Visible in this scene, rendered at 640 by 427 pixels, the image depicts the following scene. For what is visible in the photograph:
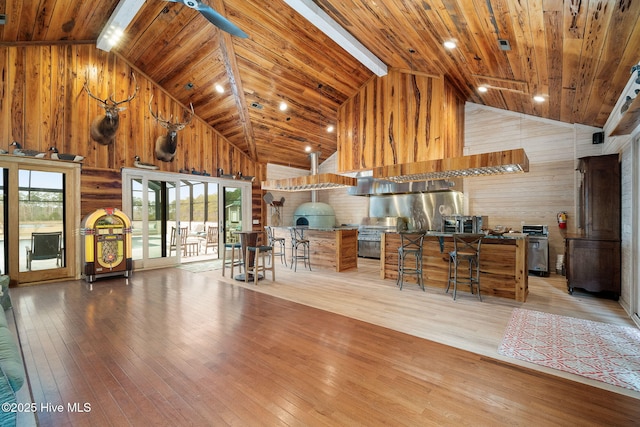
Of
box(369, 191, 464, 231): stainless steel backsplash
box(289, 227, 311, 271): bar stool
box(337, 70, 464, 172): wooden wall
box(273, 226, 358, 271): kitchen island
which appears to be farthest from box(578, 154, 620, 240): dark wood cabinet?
box(289, 227, 311, 271): bar stool

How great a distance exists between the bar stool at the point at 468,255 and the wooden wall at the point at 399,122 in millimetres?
1864

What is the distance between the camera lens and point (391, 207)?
8.68m

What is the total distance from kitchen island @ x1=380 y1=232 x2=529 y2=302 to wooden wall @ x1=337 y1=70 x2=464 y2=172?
1813mm

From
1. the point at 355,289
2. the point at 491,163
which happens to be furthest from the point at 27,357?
the point at 491,163

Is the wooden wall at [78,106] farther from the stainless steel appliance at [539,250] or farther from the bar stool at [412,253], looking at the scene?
the stainless steel appliance at [539,250]

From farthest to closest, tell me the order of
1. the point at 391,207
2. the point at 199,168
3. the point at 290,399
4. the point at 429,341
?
the point at 391,207 → the point at 199,168 → the point at 429,341 → the point at 290,399

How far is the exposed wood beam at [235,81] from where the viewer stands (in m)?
5.55

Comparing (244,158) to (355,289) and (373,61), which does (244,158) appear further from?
(355,289)

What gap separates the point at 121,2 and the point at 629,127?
7.42 metres

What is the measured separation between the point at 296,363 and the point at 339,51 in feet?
18.6

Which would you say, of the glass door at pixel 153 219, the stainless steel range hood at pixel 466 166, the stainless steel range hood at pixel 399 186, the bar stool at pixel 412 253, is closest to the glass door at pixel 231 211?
the glass door at pixel 153 219

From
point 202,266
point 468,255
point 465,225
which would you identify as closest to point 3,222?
point 202,266

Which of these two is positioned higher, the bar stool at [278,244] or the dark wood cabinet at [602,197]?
the dark wood cabinet at [602,197]

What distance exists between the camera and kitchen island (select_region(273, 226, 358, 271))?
6.74 m
